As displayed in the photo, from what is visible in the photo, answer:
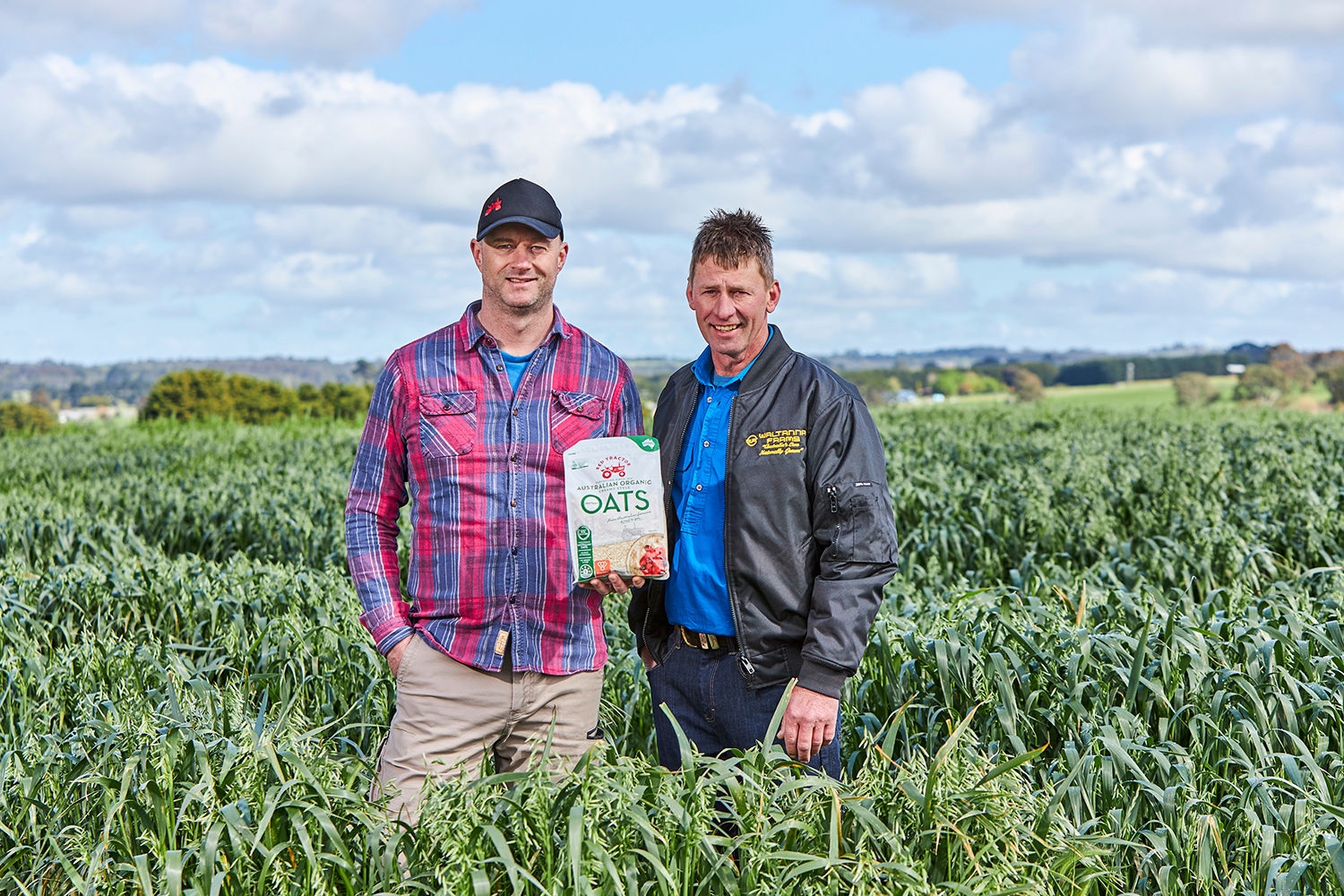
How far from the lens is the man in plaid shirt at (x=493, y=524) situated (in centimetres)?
335

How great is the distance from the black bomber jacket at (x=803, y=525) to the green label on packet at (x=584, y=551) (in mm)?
389

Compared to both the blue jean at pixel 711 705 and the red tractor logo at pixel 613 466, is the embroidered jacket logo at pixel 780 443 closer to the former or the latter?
the red tractor logo at pixel 613 466

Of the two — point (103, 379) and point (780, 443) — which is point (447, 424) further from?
point (103, 379)

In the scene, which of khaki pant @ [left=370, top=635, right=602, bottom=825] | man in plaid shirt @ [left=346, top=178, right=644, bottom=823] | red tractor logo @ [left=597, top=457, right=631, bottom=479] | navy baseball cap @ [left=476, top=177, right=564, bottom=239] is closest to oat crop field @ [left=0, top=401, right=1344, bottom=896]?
khaki pant @ [left=370, top=635, right=602, bottom=825]

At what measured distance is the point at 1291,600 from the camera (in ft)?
18.0

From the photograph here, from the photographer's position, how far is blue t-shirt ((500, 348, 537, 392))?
348 centimetres

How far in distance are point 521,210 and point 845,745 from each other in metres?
2.42

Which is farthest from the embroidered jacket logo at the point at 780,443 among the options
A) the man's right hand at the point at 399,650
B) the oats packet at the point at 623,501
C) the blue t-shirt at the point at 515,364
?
the man's right hand at the point at 399,650

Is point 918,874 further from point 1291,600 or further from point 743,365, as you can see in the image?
point 1291,600

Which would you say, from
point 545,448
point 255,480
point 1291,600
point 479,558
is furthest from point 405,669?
A: point 255,480

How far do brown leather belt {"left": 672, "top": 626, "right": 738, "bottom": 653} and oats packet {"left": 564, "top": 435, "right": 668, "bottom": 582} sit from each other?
0.89ft

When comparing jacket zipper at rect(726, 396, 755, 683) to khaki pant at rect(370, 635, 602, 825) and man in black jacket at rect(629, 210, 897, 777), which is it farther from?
khaki pant at rect(370, 635, 602, 825)

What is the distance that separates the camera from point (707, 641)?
3273mm

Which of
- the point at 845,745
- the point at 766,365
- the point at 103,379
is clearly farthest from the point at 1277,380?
the point at 103,379
